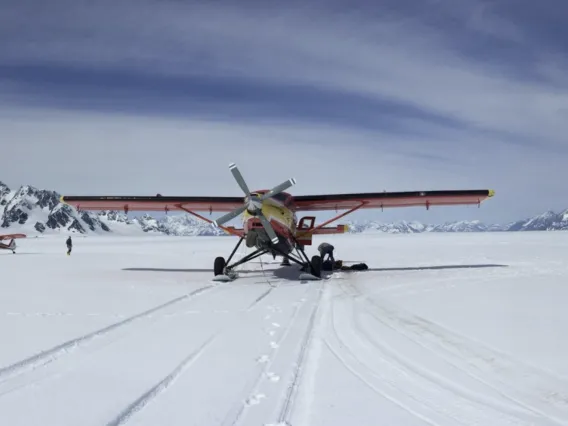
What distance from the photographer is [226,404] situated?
3521 millimetres

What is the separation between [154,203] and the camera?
17906 millimetres

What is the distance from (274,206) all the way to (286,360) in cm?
933

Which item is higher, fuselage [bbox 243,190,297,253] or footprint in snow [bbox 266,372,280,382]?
fuselage [bbox 243,190,297,253]

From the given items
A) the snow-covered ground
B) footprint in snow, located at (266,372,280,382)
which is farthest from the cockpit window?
footprint in snow, located at (266,372,280,382)

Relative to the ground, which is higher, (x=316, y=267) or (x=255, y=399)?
(x=316, y=267)

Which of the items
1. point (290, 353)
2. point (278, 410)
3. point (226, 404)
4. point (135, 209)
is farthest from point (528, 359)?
point (135, 209)

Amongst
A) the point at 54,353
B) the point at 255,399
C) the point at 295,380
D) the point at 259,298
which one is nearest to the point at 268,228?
the point at 259,298

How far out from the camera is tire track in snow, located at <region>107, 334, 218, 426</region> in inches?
127

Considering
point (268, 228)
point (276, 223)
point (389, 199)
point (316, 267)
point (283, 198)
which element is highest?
point (389, 199)

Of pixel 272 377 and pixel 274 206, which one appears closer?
pixel 272 377

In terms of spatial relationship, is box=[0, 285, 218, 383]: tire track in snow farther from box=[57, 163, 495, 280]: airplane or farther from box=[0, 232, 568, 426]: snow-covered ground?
box=[57, 163, 495, 280]: airplane

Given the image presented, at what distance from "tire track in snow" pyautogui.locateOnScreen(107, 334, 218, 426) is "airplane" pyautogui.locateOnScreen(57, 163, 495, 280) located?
Result: 27.6 ft

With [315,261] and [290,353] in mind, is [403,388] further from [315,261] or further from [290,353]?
[315,261]

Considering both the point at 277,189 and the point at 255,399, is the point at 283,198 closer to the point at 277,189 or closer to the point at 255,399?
the point at 277,189
